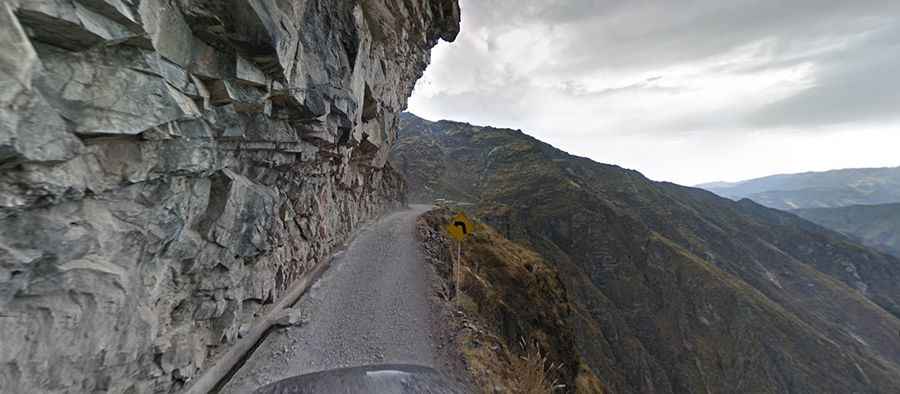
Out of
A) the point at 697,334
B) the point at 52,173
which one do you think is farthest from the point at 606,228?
the point at 52,173

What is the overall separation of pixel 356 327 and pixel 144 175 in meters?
6.65

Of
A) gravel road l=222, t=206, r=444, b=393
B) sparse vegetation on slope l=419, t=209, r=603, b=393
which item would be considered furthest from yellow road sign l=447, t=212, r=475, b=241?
gravel road l=222, t=206, r=444, b=393

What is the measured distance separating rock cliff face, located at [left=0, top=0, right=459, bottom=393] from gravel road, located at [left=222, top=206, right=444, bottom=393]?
1.26 meters

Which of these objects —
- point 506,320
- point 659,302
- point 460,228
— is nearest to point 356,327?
point 460,228

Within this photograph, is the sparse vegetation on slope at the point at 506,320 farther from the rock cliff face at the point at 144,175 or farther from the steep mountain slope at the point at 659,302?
the steep mountain slope at the point at 659,302

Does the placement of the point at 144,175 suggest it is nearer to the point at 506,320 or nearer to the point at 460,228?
the point at 460,228

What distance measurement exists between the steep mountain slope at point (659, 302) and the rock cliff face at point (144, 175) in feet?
139

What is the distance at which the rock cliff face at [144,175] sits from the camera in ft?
13.4

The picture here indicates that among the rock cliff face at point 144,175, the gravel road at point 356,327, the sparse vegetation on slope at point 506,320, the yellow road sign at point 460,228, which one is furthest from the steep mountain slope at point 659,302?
the rock cliff face at point 144,175

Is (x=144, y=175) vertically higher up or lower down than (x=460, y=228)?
higher up

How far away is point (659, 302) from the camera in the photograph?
240ft

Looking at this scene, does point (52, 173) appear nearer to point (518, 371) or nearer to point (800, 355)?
point (518, 371)

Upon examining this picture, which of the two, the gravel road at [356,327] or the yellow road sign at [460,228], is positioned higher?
the yellow road sign at [460,228]

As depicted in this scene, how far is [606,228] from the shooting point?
75875 mm
